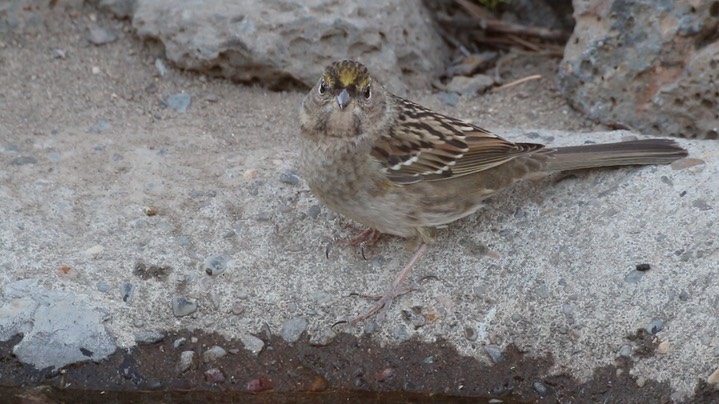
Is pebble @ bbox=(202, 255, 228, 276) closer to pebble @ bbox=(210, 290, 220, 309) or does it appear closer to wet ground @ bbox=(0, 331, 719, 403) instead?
pebble @ bbox=(210, 290, 220, 309)

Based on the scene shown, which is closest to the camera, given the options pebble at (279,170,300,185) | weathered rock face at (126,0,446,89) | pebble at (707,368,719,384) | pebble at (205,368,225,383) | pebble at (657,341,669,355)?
pebble at (707,368,719,384)

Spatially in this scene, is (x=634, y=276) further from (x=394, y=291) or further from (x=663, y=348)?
(x=394, y=291)

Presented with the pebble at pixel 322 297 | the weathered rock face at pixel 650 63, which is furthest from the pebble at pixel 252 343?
the weathered rock face at pixel 650 63

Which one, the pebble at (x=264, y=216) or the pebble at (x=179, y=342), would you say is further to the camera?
Answer: the pebble at (x=264, y=216)

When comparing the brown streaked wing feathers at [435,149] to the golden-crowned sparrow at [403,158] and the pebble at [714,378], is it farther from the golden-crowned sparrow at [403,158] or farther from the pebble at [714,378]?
the pebble at [714,378]

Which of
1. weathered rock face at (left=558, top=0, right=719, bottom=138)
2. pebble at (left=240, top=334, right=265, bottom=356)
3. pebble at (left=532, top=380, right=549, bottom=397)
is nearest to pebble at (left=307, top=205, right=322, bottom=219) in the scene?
pebble at (left=240, top=334, right=265, bottom=356)

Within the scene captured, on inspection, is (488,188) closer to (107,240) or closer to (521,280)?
(521,280)
